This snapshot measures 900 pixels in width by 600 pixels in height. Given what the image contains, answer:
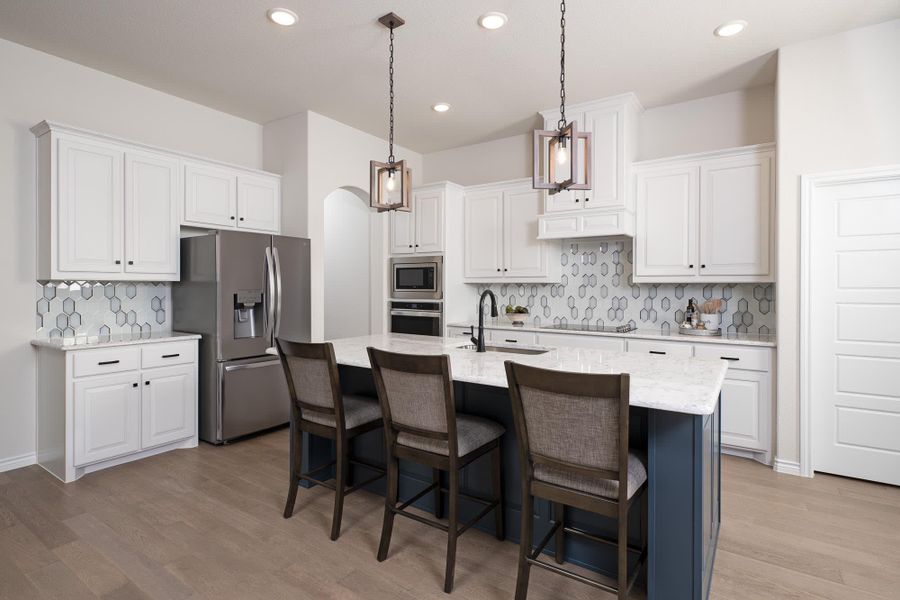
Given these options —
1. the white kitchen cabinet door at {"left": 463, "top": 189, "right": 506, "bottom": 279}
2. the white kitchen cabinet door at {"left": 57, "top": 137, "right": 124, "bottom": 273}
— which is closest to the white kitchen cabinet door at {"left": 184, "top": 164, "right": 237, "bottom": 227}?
the white kitchen cabinet door at {"left": 57, "top": 137, "right": 124, "bottom": 273}

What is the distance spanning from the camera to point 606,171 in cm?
405

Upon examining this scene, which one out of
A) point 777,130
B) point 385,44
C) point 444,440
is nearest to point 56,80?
point 385,44

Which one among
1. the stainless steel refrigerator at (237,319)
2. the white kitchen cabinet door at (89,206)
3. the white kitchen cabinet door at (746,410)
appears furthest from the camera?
the stainless steel refrigerator at (237,319)

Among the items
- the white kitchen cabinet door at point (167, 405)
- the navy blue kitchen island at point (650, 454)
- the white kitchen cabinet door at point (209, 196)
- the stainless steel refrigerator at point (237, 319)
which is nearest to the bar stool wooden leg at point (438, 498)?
the navy blue kitchen island at point (650, 454)

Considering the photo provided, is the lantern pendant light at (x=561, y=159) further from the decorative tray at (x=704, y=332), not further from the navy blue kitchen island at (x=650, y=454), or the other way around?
the decorative tray at (x=704, y=332)

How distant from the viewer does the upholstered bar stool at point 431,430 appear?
194 cm

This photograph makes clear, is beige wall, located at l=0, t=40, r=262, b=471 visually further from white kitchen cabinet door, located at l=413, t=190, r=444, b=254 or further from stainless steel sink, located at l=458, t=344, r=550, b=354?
stainless steel sink, located at l=458, t=344, r=550, b=354

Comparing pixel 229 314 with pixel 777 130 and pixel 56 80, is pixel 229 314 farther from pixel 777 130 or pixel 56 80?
pixel 777 130

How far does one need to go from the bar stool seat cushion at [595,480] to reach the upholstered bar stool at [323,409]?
103 cm

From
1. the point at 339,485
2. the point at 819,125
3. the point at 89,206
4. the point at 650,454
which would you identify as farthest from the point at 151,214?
the point at 819,125

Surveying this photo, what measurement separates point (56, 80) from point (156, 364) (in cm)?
215

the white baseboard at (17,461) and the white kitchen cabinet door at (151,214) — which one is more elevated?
the white kitchen cabinet door at (151,214)

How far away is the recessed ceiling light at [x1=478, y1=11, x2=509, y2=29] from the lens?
285 cm

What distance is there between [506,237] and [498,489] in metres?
2.98
